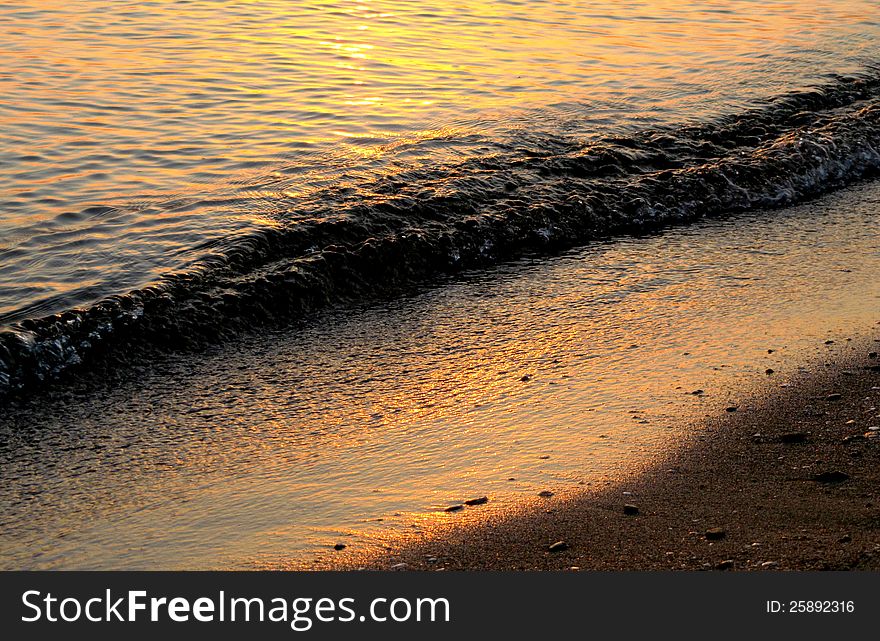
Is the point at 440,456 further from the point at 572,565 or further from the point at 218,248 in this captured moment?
the point at 218,248

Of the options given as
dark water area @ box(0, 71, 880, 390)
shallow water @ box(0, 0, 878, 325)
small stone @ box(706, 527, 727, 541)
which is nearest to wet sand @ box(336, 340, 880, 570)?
small stone @ box(706, 527, 727, 541)

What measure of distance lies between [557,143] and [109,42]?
5669mm

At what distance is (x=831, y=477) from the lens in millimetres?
3822

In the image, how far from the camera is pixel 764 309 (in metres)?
5.69

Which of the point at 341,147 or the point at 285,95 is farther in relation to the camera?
the point at 285,95

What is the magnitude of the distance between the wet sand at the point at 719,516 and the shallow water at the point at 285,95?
3.13 m

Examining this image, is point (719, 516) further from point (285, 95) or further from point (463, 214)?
point (285, 95)

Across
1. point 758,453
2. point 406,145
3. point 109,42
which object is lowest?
point 758,453

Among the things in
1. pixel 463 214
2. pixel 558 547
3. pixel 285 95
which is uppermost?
pixel 285 95

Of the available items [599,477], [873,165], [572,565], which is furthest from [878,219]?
[572,565]

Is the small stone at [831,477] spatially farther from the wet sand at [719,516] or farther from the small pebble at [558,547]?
the small pebble at [558,547]

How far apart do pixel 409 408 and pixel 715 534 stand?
1631mm

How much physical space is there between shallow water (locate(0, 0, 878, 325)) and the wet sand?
10.3 ft

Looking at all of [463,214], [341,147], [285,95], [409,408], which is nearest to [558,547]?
[409,408]
